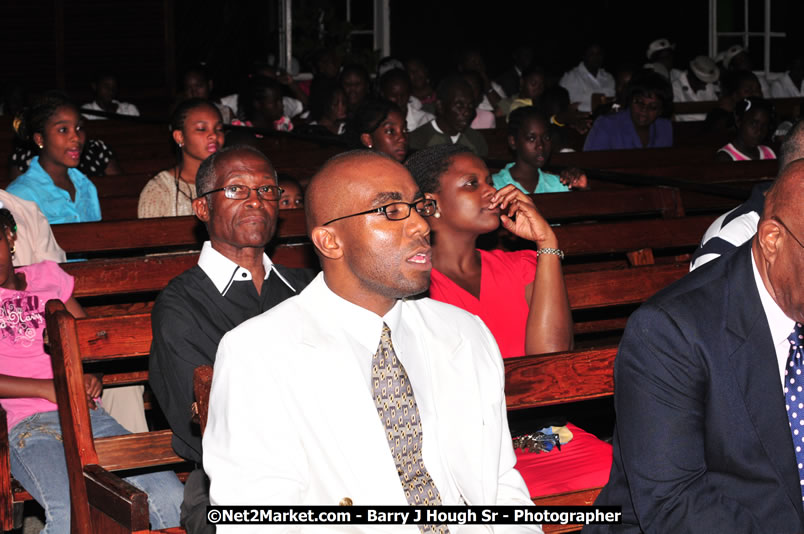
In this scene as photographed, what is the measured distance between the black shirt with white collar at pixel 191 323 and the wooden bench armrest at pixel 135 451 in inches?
2.4

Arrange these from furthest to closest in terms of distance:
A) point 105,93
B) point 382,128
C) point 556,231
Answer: point 105,93 → point 382,128 → point 556,231

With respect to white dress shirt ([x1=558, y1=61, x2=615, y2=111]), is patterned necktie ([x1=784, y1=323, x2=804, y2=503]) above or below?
below

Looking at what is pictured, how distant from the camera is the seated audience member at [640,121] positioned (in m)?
6.99

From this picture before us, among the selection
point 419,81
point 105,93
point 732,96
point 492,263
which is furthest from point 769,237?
point 105,93

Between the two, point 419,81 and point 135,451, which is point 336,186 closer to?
point 135,451

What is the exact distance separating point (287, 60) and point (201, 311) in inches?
358

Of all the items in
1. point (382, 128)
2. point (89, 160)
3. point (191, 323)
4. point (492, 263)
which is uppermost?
point (382, 128)

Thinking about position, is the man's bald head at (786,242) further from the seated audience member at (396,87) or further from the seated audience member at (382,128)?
the seated audience member at (396,87)

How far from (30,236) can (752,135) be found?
4.71m

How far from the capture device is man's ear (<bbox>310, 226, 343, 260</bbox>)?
1986 millimetres

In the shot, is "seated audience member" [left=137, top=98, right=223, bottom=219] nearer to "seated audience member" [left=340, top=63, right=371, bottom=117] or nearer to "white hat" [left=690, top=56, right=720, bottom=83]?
"seated audience member" [left=340, top=63, right=371, bottom=117]

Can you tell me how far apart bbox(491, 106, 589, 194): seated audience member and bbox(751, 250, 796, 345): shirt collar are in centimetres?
308

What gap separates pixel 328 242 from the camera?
199cm

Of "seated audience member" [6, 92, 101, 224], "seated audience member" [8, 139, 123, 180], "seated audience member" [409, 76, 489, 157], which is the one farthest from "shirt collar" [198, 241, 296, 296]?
"seated audience member" [409, 76, 489, 157]
